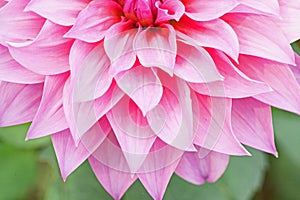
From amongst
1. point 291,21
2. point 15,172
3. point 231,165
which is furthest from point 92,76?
point 15,172

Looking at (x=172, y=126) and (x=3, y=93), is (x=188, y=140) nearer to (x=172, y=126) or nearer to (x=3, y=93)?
(x=172, y=126)

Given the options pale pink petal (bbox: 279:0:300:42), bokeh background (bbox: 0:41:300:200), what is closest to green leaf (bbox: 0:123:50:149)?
bokeh background (bbox: 0:41:300:200)

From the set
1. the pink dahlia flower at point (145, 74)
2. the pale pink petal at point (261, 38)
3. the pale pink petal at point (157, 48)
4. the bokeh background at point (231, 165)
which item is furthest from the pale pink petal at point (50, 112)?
the bokeh background at point (231, 165)

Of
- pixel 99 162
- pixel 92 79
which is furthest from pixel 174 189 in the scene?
pixel 92 79

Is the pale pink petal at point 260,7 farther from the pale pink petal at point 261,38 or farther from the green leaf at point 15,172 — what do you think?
the green leaf at point 15,172

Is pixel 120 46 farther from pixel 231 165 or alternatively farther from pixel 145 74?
pixel 231 165

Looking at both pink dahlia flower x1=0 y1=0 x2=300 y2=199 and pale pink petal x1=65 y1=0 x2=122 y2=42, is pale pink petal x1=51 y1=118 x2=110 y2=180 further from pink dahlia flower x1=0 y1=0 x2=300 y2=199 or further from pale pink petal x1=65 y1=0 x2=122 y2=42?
pale pink petal x1=65 y1=0 x2=122 y2=42

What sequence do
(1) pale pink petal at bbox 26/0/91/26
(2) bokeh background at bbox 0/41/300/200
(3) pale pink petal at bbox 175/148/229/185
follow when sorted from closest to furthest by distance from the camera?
(1) pale pink petal at bbox 26/0/91/26, (3) pale pink petal at bbox 175/148/229/185, (2) bokeh background at bbox 0/41/300/200
